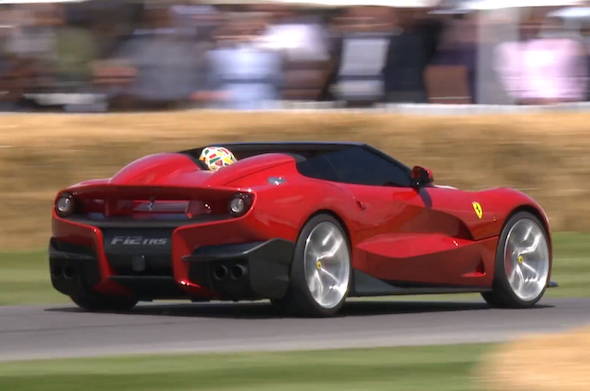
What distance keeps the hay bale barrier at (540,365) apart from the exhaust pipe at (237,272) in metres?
1.90

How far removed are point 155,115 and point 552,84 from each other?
4.26 metres

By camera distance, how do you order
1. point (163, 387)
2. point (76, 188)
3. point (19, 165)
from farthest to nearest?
point (19, 165)
point (76, 188)
point (163, 387)

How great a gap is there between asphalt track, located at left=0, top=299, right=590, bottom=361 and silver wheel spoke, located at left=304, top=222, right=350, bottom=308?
16cm

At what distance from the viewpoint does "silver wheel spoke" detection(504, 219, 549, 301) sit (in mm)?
10453

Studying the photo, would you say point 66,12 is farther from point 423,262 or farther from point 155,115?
point 423,262

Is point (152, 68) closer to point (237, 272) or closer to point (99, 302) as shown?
point (99, 302)

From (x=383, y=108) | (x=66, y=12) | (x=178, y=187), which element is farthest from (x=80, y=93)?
(x=178, y=187)

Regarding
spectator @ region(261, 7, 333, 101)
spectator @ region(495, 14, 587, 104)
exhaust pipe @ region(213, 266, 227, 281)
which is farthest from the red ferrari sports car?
spectator @ region(495, 14, 587, 104)

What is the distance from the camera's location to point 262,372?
21.7 feet

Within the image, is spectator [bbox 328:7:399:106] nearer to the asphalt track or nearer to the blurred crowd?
the blurred crowd

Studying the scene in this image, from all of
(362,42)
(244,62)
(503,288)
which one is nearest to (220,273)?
(503,288)

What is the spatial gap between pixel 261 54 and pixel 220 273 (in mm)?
6865

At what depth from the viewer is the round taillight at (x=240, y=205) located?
881cm

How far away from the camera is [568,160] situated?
55.0ft
